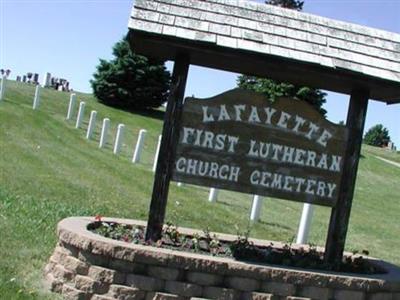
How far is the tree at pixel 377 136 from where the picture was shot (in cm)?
8353

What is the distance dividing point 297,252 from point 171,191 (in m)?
6.74

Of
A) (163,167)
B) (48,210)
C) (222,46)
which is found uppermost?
(222,46)

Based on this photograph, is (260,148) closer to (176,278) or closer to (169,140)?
(169,140)

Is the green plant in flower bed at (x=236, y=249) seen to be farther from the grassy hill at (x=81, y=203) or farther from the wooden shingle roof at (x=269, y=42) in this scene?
the wooden shingle roof at (x=269, y=42)

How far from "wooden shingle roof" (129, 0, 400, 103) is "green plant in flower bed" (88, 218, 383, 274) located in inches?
76.7

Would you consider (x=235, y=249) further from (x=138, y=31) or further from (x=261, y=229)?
(x=261, y=229)

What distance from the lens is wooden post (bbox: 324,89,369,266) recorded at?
22.3 feet

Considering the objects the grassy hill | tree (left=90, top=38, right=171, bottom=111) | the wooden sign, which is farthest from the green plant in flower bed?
tree (left=90, top=38, right=171, bottom=111)

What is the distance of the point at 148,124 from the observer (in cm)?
3077

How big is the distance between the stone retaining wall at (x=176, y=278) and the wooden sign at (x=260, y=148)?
3.25 feet

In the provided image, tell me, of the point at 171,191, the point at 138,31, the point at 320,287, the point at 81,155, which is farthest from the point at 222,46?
the point at 81,155

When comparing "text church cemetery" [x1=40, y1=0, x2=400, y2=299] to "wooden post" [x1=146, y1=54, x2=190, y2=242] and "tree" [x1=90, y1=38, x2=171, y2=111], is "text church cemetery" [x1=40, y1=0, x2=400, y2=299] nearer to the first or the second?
"wooden post" [x1=146, y1=54, x2=190, y2=242]

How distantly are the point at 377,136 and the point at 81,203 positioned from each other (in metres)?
80.2

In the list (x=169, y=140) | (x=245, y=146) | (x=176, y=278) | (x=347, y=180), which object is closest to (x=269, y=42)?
(x=245, y=146)
